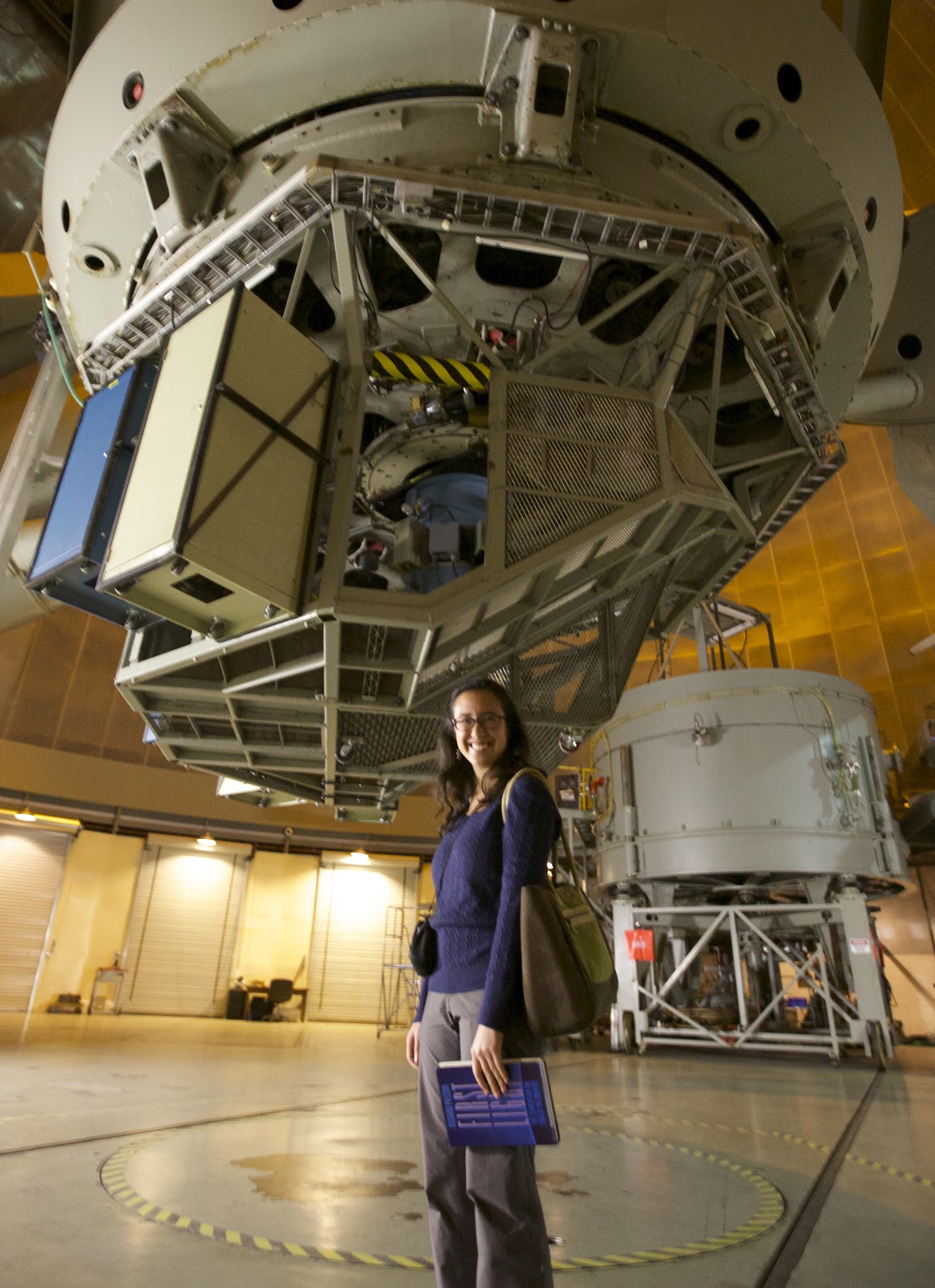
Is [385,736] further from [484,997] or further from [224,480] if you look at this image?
[484,997]

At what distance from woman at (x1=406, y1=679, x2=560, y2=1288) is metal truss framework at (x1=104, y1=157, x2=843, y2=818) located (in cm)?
303

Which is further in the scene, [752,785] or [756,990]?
[756,990]

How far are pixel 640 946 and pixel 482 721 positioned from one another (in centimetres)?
1030

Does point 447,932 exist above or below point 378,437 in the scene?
below

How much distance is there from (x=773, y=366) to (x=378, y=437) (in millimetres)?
3660

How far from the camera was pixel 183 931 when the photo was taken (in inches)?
704

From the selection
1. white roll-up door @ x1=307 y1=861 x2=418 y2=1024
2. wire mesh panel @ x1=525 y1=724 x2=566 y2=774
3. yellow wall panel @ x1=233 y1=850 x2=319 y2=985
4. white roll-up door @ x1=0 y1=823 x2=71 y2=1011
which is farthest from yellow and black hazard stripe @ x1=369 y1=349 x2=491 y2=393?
white roll-up door @ x1=307 y1=861 x2=418 y2=1024

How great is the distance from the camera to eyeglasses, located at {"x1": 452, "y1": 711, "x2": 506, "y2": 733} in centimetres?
234

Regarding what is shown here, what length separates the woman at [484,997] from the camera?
1844 millimetres

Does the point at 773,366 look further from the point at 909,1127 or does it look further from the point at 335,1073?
the point at 335,1073

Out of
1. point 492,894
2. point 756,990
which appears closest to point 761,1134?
point 492,894

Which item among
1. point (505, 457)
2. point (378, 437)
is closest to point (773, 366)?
point (505, 457)

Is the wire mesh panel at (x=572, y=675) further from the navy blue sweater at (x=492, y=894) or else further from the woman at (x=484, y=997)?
the navy blue sweater at (x=492, y=894)

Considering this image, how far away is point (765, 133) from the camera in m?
6.04
